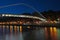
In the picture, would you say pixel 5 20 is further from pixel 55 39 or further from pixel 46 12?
pixel 55 39

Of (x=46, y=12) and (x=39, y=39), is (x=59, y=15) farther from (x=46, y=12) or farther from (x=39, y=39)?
(x=39, y=39)

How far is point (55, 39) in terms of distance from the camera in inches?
1266

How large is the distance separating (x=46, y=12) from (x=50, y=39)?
198 feet

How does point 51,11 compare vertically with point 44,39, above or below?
above

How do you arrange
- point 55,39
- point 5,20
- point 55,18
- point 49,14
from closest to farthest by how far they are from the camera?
point 55,39 → point 55,18 → point 49,14 → point 5,20

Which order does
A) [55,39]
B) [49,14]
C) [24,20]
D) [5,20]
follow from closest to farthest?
1. [55,39]
2. [49,14]
3. [24,20]
4. [5,20]

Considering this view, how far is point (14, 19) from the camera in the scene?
107 metres

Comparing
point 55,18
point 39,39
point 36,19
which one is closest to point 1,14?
point 36,19

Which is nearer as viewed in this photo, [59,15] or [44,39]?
[44,39]

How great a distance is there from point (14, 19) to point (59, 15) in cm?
2810

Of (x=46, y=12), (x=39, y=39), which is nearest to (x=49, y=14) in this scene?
(x=46, y=12)

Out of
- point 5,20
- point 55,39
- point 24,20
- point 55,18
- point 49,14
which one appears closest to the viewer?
point 55,39

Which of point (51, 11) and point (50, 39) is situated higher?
point (51, 11)

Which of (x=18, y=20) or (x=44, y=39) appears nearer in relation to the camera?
(x=44, y=39)
